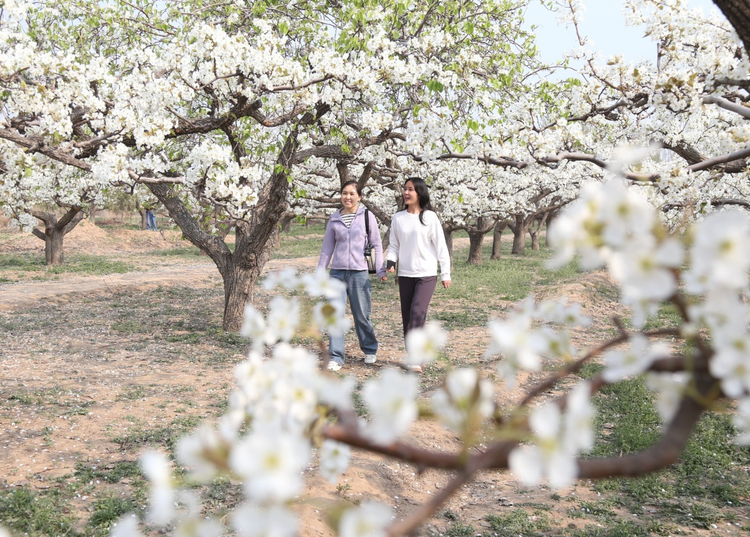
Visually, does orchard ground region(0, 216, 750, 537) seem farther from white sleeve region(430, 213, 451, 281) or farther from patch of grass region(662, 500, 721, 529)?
white sleeve region(430, 213, 451, 281)

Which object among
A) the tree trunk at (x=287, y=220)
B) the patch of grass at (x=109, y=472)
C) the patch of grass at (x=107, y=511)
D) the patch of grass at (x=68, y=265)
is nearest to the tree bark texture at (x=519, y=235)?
the tree trunk at (x=287, y=220)

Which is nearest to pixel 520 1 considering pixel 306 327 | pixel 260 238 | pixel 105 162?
pixel 260 238

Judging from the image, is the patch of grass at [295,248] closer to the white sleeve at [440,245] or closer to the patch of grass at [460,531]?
the white sleeve at [440,245]

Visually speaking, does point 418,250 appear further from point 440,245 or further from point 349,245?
point 349,245

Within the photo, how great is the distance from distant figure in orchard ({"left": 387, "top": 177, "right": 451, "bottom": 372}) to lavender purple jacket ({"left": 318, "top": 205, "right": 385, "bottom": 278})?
37 centimetres

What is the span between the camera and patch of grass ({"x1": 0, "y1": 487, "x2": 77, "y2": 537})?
3.15m

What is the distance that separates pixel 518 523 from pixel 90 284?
12.8 meters

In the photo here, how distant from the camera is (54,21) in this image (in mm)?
8969

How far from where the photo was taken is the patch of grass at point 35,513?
3.15 m

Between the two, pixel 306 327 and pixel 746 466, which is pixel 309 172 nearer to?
pixel 746 466

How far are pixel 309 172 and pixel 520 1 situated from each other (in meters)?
6.05

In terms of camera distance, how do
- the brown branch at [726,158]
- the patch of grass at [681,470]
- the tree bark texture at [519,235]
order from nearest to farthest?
1. the brown branch at [726,158]
2. the patch of grass at [681,470]
3. the tree bark texture at [519,235]

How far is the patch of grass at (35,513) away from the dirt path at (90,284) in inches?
327

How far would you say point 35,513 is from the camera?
3.27 metres
